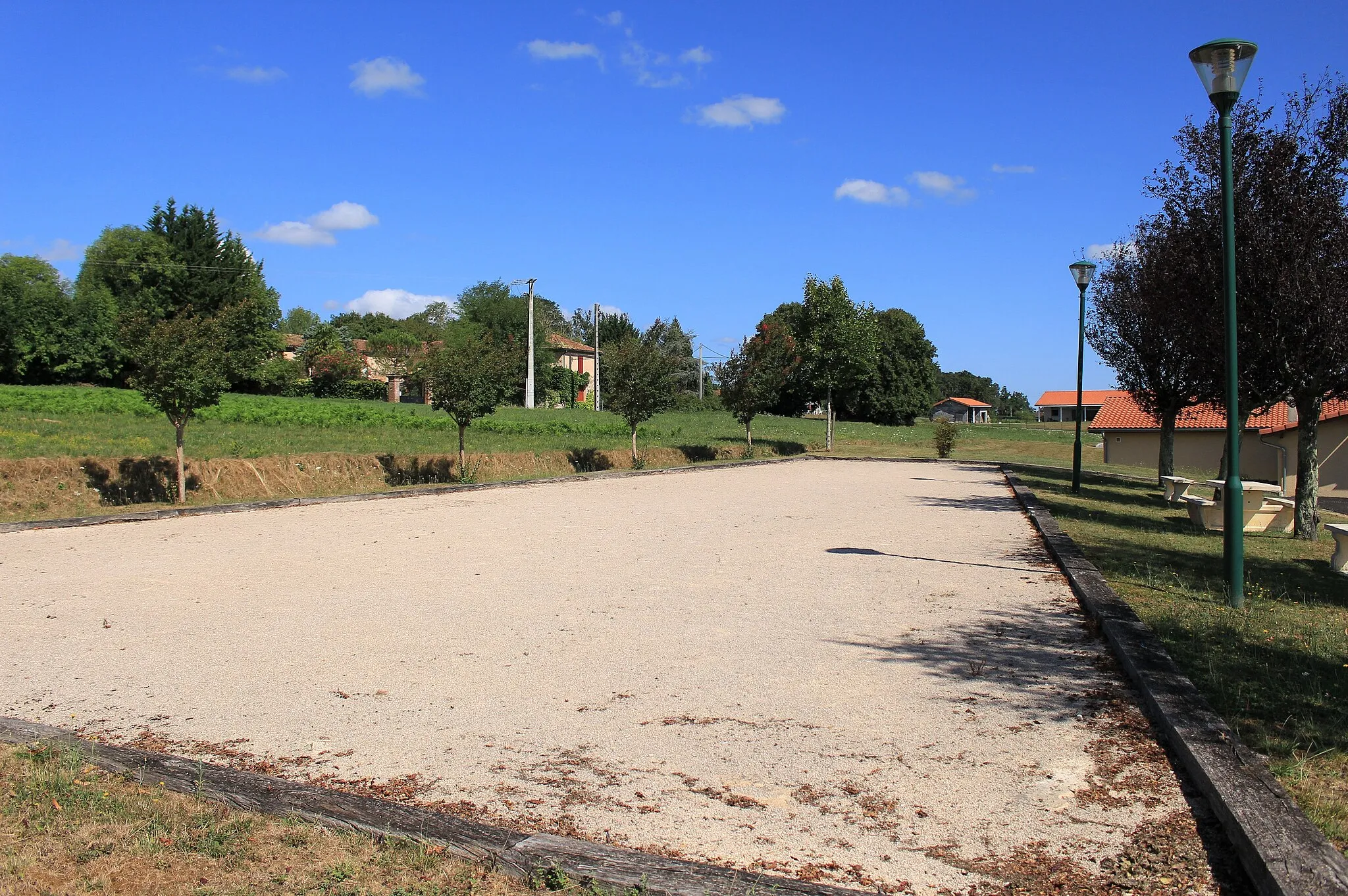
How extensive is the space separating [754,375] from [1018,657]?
28.2 m

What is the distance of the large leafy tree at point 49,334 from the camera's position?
146 feet

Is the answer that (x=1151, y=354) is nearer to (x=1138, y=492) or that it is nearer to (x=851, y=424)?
(x=1138, y=492)

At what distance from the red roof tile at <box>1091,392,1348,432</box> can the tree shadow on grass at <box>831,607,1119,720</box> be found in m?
14.8

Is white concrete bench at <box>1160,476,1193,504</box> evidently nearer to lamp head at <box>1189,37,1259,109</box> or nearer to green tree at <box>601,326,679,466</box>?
lamp head at <box>1189,37,1259,109</box>

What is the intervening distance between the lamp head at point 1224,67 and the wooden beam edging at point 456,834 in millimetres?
7808

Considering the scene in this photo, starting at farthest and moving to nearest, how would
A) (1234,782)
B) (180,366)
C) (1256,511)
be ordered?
(180,366) < (1256,511) < (1234,782)

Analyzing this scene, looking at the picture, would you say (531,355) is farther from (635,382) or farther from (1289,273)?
(1289,273)

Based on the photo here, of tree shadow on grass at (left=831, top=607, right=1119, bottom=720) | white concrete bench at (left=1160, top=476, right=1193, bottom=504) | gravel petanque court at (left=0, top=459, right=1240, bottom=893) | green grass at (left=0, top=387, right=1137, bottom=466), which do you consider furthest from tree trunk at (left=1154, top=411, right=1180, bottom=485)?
tree shadow on grass at (left=831, top=607, right=1119, bottom=720)

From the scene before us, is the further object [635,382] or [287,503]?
[635,382]

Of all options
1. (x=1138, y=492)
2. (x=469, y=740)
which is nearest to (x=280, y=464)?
(x=469, y=740)

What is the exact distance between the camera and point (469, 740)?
4598 mm

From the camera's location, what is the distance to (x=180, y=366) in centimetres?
1520

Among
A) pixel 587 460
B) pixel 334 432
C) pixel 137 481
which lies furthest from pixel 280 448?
pixel 587 460

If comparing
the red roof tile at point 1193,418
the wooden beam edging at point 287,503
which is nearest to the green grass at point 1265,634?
the red roof tile at point 1193,418
